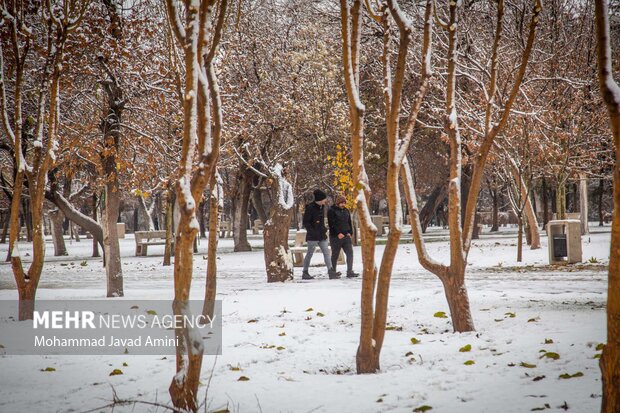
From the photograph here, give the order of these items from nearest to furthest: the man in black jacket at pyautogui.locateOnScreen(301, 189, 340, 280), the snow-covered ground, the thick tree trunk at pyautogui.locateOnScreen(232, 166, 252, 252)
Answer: the snow-covered ground < the man in black jacket at pyautogui.locateOnScreen(301, 189, 340, 280) < the thick tree trunk at pyautogui.locateOnScreen(232, 166, 252, 252)

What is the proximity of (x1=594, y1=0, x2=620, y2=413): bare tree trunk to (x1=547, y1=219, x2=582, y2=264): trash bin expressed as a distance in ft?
40.9

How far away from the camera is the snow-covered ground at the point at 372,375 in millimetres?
4770

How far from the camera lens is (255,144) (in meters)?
23.8

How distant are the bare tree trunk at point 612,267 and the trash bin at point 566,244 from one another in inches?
490

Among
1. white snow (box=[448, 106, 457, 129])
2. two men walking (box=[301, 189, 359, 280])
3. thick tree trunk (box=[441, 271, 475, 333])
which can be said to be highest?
white snow (box=[448, 106, 457, 129])

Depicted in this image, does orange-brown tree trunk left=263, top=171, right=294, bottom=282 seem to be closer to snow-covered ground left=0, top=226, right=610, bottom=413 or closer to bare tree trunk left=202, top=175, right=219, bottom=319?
snow-covered ground left=0, top=226, right=610, bottom=413

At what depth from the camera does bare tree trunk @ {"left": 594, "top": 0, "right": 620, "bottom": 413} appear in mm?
3346

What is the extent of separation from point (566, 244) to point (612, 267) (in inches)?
500

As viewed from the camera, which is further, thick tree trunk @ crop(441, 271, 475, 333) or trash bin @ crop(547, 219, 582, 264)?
trash bin @ crop(547, 219, 582, 264)

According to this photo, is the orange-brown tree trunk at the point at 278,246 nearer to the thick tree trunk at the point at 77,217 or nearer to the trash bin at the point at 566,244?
the thick tree trunk at the point at 77,217

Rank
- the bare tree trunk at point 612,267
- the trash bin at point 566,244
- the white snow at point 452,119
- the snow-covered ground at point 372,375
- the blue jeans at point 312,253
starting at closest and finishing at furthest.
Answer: the bare tree trunk at point 612,267 → the snow-covered ground at point 372,375 → the white snow at point 452,119 → the blue jeans at point 312,253 → the trash bin at point 566,244

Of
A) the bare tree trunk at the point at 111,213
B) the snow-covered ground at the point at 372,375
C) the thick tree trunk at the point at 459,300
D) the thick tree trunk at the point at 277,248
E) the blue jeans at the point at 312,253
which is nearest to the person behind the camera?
the snow-covered ground at the point at 372,375

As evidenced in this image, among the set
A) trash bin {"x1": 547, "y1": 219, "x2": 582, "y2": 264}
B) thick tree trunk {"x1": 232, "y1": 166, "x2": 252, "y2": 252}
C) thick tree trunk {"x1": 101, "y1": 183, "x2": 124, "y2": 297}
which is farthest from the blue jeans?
thick tree trunk {"x1": 232, "y1": 166, "x2": 252, "y2": 252}

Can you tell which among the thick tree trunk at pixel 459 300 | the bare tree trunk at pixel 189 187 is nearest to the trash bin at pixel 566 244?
the thick tree trunk at pixel 459 300
